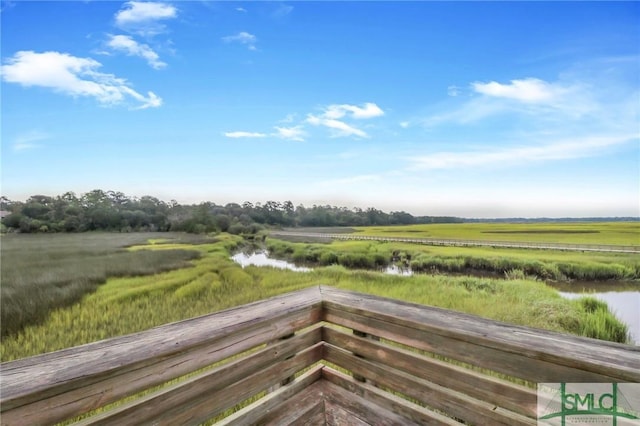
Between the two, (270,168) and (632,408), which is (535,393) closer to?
(632,408)

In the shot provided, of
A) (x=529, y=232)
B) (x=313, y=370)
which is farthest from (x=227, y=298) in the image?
(x=529, y=232)

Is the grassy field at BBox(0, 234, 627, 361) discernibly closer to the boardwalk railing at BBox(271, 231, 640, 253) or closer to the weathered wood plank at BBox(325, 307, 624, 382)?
the boardwalk railing at BBox(271, 231, 640, 253)

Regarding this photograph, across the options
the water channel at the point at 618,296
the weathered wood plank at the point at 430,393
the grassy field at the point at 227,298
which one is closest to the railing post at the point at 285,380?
the weathered wood plank at the point at 430,393

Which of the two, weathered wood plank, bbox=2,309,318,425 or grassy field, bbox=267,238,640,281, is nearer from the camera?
weathered wood plank, bbox=2,309,318,425

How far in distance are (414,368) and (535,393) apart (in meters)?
0.35

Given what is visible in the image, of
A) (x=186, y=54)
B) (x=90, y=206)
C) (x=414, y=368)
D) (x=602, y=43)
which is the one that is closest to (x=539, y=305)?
(x=602, y=43)

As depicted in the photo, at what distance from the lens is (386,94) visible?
14.3 feet

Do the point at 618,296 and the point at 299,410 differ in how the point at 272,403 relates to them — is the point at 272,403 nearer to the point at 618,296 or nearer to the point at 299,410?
the point at 299,410

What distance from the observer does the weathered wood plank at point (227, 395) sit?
822 mm

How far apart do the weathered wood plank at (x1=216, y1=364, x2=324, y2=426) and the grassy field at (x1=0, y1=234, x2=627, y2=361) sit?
2.64m

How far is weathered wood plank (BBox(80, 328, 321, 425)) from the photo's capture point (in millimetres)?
709

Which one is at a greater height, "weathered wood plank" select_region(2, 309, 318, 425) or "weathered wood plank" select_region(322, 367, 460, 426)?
"weathered wood plank" select_region(2, 309, 318, 425)

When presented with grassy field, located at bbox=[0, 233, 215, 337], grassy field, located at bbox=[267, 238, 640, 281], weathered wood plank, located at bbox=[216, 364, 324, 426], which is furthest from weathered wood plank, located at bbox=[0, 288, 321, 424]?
grassy field, located at bbox=[267, 238, 640, 281]

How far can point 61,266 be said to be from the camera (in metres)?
4.04
